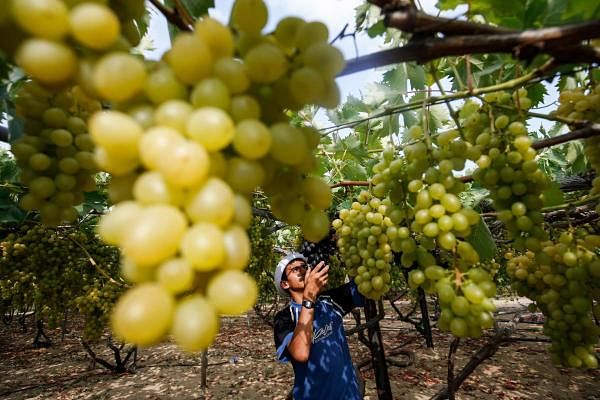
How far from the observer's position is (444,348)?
32.2 feet

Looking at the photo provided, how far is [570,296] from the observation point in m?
1.79

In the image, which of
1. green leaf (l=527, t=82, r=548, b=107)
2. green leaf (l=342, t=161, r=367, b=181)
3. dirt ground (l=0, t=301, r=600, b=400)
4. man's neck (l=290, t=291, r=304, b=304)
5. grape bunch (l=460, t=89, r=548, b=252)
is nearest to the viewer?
grape bunch (l=460, t=89, r=548, b=252)

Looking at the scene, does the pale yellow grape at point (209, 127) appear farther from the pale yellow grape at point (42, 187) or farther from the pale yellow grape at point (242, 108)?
the pale yellow grape at point (42, 187)

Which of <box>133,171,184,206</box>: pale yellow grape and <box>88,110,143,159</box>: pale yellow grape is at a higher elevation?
<box>88,110,143,159</box>: pale yellow grape

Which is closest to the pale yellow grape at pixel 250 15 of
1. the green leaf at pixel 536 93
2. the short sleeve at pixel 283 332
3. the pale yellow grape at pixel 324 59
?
the pale yellow grape at pixel 324 59

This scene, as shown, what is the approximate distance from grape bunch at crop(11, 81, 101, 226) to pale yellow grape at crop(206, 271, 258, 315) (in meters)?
0.75

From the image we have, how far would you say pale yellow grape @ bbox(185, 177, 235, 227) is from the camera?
534 millimetres

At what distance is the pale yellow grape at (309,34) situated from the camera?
74cm

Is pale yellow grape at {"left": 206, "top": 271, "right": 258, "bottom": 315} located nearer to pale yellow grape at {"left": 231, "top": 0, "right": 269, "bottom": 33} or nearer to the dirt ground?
pale yellow grape at {"left": 231, "top": 0, "right": 269, "bottom": 33}

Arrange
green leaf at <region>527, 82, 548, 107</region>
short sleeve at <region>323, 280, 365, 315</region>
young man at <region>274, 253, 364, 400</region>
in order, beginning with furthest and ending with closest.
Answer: short sleeve at <region>323, 280, 365, 315</region>
young man at <region>274, 253, 364, 400</region>
green leaf at <region>527, 82, 548, 107</region>

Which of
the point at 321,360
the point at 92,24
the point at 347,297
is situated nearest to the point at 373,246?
the point at 321,360

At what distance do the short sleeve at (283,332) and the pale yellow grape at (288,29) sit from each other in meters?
2.82

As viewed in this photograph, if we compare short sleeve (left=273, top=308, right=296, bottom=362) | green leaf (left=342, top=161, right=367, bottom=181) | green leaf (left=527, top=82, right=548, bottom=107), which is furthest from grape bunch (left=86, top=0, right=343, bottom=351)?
green leaf (left=342, top=161, right=367, bottom=181)

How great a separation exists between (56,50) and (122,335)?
46 cm
